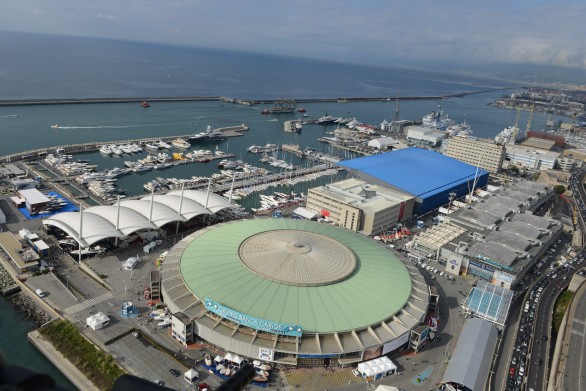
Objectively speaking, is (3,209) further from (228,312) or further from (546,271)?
(546,271)

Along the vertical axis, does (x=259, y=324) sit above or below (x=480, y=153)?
below

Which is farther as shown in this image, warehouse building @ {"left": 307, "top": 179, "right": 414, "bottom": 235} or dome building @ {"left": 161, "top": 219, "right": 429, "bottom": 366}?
warehouse building @ {"left": 307, "top": 179, "right": 414, "bottom": 235}

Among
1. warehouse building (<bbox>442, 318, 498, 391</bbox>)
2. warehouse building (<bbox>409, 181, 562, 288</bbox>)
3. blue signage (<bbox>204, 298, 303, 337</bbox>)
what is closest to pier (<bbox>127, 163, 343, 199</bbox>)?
warehouse building (<bbox>409, 181, 562, 288</bbox>)

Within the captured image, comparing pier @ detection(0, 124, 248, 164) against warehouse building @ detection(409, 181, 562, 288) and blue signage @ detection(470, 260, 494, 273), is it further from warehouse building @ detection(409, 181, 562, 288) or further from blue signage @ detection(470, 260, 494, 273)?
blue signage @ detection(470, 260, 494, 273)

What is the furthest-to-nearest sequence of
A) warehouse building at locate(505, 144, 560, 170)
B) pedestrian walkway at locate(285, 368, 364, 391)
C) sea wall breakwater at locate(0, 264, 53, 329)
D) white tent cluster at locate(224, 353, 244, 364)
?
warehouse building at locate(505, 144, 560, 170) < sea wall breakwater at locate(0, 264, 53, 329) < white tent cluster at locate(224, 353, 244, 364) < pedestrian walkway at locate(285, 368, 364, 391)

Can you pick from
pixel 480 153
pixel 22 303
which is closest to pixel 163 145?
pixel 22 303

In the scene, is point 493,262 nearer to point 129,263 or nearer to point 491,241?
point 491,241

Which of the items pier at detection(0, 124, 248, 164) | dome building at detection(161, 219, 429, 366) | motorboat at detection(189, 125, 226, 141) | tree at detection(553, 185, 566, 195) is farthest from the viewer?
motorboat at detection(189, 125, 226, 141)

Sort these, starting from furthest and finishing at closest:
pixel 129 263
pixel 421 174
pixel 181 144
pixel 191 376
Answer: pixel 181 144
pixel 421 174
pixel 129 263
pixel 191 376
